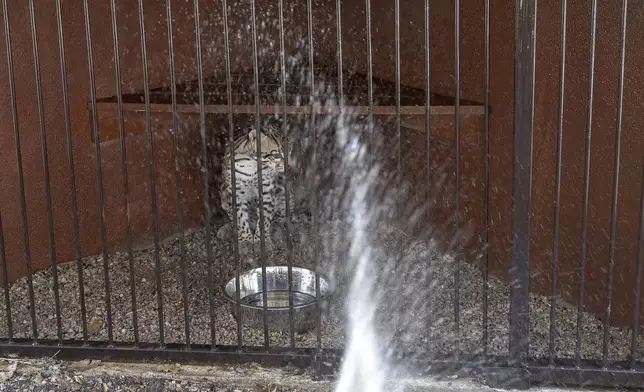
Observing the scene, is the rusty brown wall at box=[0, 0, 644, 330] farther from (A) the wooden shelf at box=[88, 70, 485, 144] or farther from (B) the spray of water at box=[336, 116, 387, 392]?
(B) the spray of water at box=[336, 116, 387, 392]

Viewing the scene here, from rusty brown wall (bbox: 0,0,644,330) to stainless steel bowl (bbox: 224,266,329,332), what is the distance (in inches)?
34.0

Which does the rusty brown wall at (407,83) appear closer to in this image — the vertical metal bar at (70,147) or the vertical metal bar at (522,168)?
the vertical metal bar at (522,168)

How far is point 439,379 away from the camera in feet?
8.83

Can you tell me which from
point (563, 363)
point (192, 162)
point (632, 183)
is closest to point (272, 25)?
point (192, 162)

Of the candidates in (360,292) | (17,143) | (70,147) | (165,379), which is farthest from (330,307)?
(17,143)

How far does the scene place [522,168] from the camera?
256 cm

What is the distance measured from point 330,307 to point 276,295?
29 cm

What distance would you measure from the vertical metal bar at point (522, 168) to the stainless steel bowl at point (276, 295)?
83 cm

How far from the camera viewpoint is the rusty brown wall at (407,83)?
2.96 meters

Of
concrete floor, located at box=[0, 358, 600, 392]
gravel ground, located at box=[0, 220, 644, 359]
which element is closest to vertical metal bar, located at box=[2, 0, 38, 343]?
concrete floor, located at box=[0, 358, 600, 392]

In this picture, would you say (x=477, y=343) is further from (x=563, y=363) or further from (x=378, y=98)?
(x=378, y=98)

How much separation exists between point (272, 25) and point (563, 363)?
2.90 m

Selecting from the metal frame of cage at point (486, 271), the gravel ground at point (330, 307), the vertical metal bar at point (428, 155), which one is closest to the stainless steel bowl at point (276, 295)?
the gravel ground at point (330, 307)

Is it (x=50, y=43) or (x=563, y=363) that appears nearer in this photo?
(x=563, y=363)
